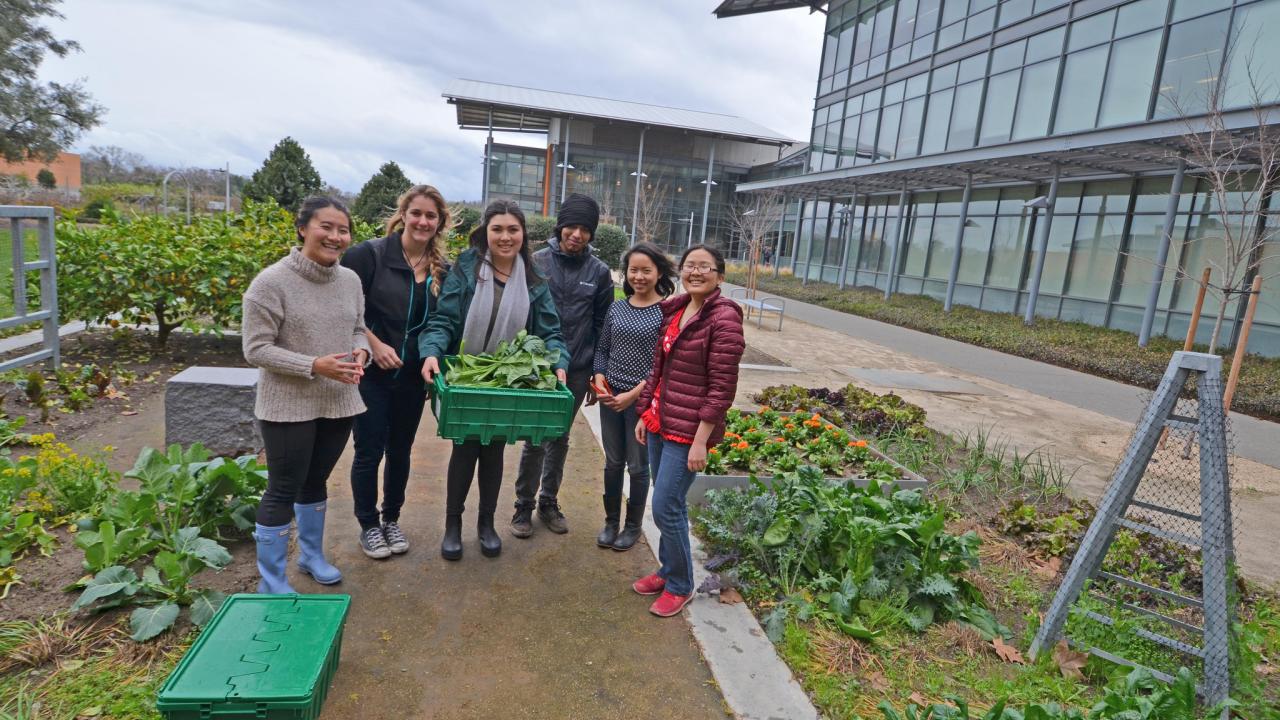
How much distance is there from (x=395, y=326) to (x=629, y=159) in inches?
1645

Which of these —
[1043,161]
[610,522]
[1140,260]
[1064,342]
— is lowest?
[610,522]

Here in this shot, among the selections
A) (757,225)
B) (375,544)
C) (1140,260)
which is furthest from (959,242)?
(375,544)

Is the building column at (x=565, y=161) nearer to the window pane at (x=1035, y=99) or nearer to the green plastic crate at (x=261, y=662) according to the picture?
the window pane at (x=1035, y=99)

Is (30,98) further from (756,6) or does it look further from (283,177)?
(756,6)

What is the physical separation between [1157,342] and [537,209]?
3692 cm

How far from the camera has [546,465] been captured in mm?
4363

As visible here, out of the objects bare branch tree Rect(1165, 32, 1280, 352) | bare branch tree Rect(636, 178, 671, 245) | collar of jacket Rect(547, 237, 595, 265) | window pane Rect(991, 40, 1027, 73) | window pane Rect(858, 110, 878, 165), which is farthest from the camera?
bare branch tree Rect(636, 178, 671, 245)

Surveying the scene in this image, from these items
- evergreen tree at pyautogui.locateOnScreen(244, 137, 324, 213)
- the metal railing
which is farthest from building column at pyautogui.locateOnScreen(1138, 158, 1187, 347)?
evergreen tree at pyautogui.locateOnScreen(244, 137, 324, 213)

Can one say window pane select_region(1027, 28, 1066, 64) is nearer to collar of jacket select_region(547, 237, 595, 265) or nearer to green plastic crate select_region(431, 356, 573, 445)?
collar of jacket select_region(547, 237, 595, 265)

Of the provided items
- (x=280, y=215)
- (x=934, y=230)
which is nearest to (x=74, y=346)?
(x=280, y=215)

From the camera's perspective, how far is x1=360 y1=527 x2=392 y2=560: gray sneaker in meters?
3.81

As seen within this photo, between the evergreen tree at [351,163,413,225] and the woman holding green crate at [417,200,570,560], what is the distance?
1932 cm

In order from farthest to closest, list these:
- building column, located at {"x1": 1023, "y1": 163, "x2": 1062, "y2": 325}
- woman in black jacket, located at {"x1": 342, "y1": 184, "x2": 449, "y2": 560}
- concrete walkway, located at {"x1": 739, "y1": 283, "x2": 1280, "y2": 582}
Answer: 1. building column, located at {"x1": 1023, "y1": 163, "x2": 1062, "y2": 325}
2. concrete walkway, located at {"x1": 739, "y1": 283, "x2": 1280, "y2": 582}
3. woman in black jacket, located at {"x1": 342, "y1": 184, "x2": 449, "y2": 560}

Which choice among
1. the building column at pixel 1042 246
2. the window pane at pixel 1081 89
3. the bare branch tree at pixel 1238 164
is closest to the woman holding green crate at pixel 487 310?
the bare branch tree at pixel 1238 164
